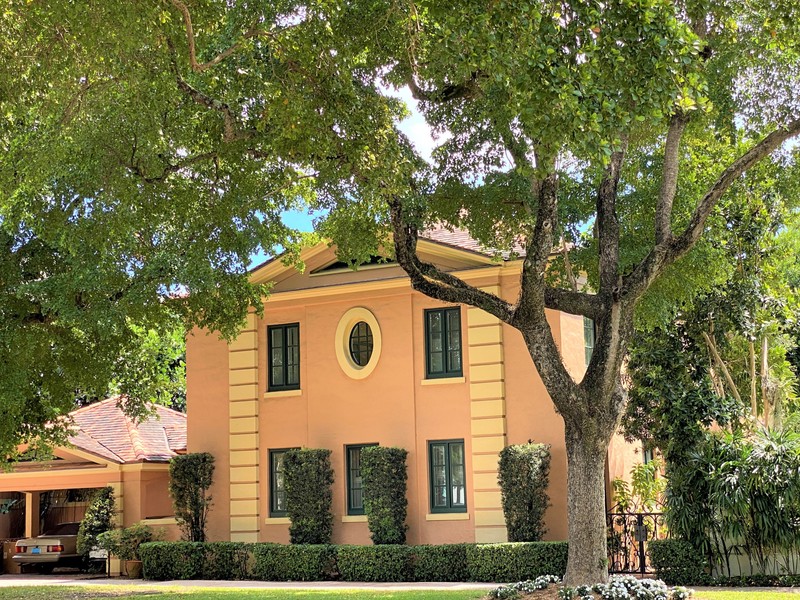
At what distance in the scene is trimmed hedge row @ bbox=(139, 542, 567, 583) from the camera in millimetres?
20625

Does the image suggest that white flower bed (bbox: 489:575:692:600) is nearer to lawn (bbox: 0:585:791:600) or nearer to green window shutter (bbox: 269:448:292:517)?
lawn (bbox: 0:585:791:600)

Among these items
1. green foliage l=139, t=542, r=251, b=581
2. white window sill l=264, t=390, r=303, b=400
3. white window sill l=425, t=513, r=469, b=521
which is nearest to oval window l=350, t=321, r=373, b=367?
white window sill l=264, t=390, r=303, b=400

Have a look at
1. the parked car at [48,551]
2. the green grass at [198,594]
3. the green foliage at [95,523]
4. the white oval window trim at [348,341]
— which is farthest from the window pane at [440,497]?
the parked car at [48,551]

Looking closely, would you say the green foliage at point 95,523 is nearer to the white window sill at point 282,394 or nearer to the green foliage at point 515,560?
the white window sill at point 282,394

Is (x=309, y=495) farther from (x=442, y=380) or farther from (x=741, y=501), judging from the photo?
(x=741, y=501)

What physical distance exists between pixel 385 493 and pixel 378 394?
2.53 meters

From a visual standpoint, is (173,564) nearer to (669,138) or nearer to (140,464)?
(140,464)

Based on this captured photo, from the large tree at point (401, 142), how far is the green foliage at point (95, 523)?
8199mm

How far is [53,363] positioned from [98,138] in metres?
6.63

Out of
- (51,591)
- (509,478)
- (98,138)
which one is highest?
(98,138)

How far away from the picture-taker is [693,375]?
21.2 metres

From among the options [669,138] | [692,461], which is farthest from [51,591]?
[669,138]

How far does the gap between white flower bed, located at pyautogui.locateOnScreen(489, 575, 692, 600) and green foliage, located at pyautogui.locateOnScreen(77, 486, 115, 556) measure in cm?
1423

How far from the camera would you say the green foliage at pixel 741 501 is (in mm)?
18250
